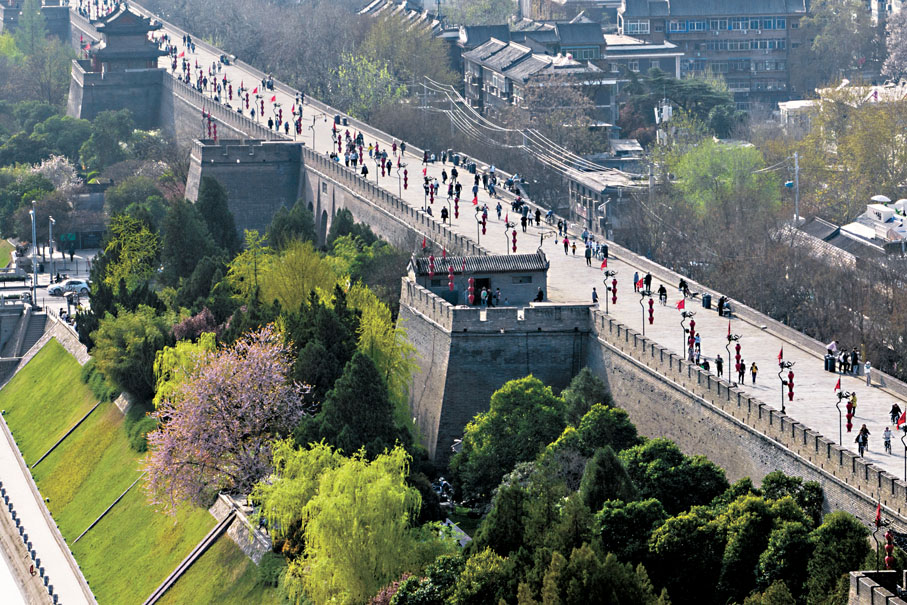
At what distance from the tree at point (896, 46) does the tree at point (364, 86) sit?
111 feet

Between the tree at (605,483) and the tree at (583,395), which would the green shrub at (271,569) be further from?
the tree at (605,483)

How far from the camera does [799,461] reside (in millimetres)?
59250

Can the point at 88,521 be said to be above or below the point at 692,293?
below

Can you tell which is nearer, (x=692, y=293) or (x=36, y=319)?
(x=692, y=293)

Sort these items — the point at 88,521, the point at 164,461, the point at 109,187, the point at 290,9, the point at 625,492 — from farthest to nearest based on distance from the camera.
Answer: the point at 290,9, the point at 109,187, the point at 88,521, the point at 164,461, the point at 625,492

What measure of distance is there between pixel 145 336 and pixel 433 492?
69.0 ft

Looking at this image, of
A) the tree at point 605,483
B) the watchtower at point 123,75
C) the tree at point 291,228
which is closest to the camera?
the tree at point 605,483

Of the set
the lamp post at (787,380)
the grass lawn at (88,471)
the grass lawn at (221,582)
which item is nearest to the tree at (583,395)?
the lamp post at (787,380)

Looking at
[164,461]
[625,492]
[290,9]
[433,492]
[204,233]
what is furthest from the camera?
[290,9]

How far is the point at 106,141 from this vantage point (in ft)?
408

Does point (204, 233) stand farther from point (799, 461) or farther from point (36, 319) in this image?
point (799, 461)

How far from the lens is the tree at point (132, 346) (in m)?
81.6

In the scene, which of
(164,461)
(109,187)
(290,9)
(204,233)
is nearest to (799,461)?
(164,461)

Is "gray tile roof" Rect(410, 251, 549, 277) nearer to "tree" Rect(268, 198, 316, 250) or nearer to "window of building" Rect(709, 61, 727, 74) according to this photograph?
"tree" Rect(268, 198, 316, 250)
